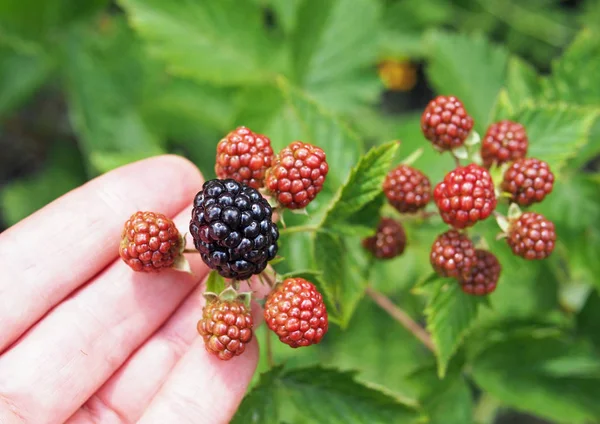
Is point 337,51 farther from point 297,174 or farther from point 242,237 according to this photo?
point 242,237

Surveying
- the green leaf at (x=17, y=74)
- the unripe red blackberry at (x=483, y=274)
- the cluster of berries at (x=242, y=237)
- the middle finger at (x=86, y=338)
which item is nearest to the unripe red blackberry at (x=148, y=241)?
the cluster of berries at (x=242, y=237)

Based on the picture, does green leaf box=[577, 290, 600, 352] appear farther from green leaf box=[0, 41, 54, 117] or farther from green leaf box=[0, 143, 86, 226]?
green leaf box=[0, 41, 54, 117]

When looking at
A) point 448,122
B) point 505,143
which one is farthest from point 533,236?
point 448,122

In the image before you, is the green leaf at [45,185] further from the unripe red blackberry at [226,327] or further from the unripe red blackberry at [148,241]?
the unripe red blackberry at [226,327]

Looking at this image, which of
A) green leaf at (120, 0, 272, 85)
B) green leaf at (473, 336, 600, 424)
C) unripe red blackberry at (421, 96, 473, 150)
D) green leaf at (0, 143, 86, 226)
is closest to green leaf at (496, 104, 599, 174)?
unripe red blackberry at (421, 96, 473, 150)

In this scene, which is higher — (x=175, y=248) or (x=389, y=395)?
(x=175, y=248)

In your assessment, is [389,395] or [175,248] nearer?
[175,248]

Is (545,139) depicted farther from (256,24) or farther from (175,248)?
(256,24)

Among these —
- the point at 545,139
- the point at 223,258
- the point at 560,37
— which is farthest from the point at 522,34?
the point at 223,258
